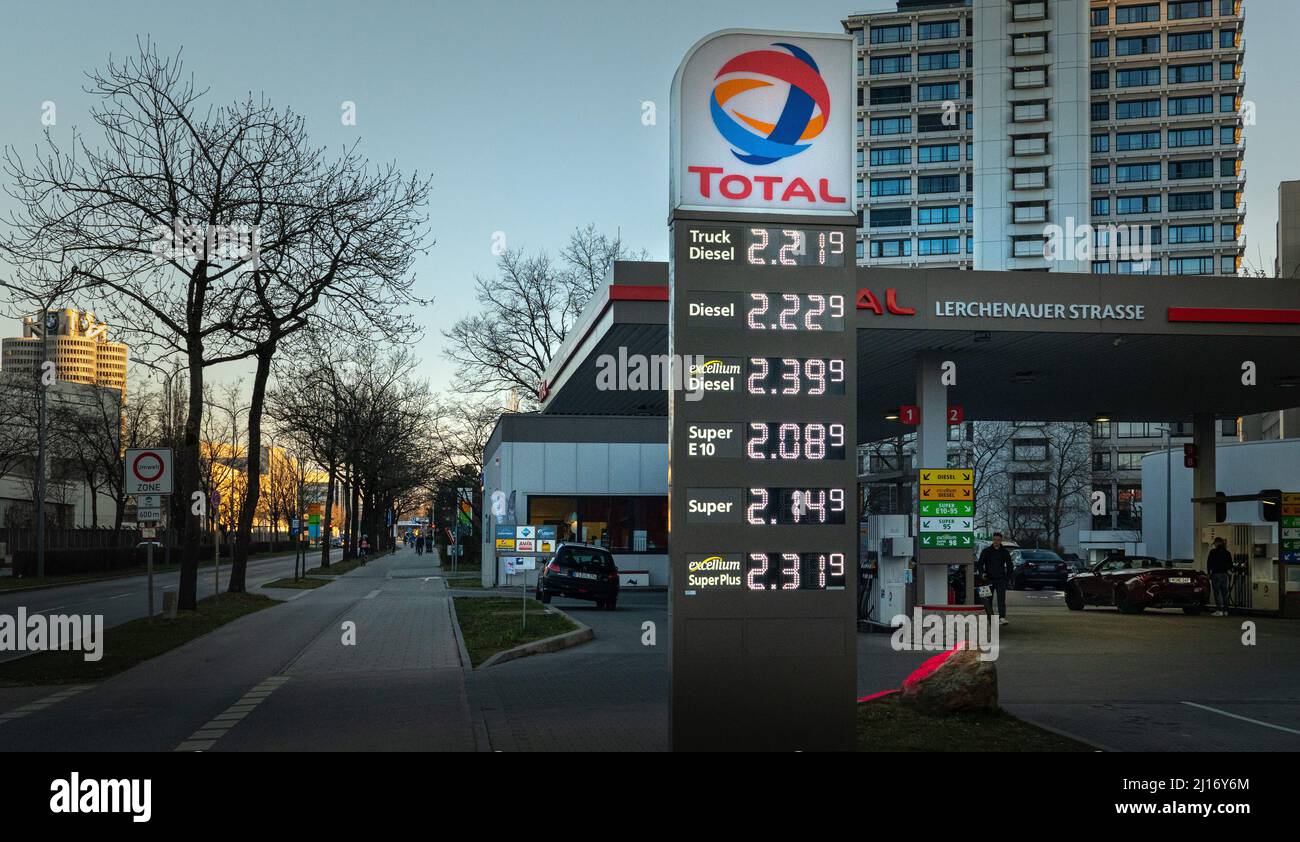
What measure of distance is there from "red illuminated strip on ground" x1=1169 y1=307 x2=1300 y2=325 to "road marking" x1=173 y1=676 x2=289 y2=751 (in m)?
15.5

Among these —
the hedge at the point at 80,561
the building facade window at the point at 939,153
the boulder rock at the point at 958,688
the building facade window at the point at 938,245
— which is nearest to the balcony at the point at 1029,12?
the building facade window at the point at 939,153

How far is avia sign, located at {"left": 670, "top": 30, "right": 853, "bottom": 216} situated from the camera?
956 centimetres

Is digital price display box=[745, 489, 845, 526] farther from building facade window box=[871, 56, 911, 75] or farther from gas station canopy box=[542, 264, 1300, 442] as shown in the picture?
building facade window box=[871, 56, 911, 75]

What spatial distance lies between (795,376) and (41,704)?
8.89m

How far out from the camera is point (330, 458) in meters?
61.2

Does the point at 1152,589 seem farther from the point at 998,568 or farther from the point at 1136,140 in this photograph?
the point at 1136,140

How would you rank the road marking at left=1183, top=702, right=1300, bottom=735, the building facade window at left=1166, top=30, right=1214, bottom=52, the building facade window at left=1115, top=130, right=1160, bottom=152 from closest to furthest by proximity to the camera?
the road marking at left=1183, top=702, right=1300, bottom=735
the building facade window at left=1166, top=30, right=1214, bottom=52
the building facade window at left=1115, top=130, right=1160, bottom=152

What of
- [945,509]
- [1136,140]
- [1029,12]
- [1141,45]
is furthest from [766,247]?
[1141,45]

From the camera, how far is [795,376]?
9477 mm

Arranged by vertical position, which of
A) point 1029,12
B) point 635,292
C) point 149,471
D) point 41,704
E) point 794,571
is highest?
point 1029,12

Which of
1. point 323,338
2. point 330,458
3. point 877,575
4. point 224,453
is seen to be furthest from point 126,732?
point 224,453

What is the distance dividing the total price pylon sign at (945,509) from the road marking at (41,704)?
43.5 feet

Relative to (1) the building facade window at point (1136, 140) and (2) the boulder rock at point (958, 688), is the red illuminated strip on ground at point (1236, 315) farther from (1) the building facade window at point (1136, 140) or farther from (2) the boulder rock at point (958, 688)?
A: (1) the building facade window at point (1136, 140)

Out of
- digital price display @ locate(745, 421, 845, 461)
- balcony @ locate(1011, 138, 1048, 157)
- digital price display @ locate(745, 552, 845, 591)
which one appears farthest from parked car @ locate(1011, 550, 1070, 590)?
balcony @ locate(1011, 138, 1048, 157)
